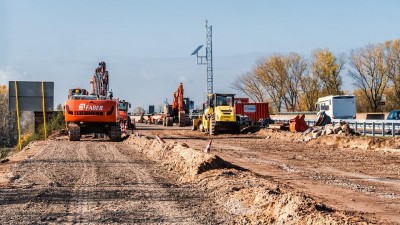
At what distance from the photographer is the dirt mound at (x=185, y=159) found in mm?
16453

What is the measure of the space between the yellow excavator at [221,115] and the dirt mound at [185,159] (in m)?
15.5

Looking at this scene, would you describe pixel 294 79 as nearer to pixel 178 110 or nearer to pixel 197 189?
pixel 178 110

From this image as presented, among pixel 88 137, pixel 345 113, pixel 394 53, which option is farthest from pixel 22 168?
pixel 394 53

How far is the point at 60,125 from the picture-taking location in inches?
1871

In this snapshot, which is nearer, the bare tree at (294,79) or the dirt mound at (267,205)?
the dirt mound at (267,205)

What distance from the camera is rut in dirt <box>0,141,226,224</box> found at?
1019 cm

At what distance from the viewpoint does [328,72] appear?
100438mm

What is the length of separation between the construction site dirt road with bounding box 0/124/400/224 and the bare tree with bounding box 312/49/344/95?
78071 mm

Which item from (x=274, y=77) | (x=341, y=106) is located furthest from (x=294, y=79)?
(x=341, y=106)

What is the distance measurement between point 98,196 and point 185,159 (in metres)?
6.64

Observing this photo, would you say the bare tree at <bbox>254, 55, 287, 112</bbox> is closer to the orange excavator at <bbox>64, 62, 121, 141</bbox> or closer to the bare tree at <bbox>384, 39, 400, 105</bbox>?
the bare tree at <bbox>384, 39, 400, 105</bbox>

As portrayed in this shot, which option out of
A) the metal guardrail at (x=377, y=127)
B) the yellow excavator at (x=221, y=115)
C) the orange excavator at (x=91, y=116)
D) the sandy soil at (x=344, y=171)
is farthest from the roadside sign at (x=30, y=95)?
the metal guardrail at (x=377, y=127)

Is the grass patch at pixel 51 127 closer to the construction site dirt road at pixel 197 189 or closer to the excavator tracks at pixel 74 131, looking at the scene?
the excavator tracks at pixel 74 131

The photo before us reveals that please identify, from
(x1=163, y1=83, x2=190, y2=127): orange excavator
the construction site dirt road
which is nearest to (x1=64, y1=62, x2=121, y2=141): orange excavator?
the construction site dirt road
